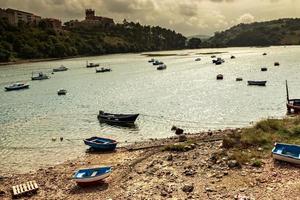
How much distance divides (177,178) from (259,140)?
897 cm

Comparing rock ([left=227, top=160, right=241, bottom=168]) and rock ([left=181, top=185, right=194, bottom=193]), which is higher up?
rock ([left=227, top=160, right=241, bottom=168])

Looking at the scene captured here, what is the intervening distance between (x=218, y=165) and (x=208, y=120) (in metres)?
26.4

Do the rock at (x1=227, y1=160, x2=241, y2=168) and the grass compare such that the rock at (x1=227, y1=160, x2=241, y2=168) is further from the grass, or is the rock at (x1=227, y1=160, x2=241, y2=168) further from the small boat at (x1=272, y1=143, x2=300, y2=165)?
the small boat at (x1=272, y1=143, x2=300, y2=165)

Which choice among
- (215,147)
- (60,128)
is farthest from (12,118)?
(215,147)

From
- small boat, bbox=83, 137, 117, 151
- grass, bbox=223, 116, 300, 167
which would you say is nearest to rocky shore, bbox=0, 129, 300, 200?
grass, bbox=223, 116, 300, 167

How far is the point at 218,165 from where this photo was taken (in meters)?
26.7

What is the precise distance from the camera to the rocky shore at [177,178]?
74.2ft

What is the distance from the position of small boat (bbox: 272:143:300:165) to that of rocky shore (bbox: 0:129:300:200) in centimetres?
47

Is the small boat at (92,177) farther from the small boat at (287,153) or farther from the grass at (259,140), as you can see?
the small boat at (287,153)

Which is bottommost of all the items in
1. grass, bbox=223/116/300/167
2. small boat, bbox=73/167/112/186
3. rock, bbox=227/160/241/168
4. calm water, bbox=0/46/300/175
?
calm water, bbox=0/46/300/175

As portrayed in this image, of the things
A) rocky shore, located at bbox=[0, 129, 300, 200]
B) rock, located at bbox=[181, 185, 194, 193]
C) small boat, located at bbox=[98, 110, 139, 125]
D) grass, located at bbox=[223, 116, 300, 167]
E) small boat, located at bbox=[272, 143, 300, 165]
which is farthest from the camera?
small boat, located at bbox=[98, 110, 139, 125]

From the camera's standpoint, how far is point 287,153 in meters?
26.8

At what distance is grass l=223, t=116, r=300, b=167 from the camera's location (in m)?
27.5

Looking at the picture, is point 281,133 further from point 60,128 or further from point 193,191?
point 60,128
